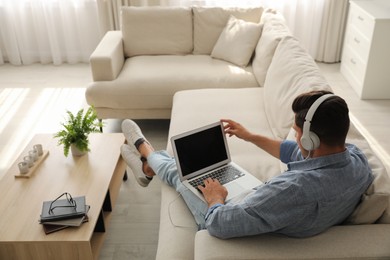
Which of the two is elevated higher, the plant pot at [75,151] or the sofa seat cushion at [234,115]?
the sofa seat cushion at [234,115]

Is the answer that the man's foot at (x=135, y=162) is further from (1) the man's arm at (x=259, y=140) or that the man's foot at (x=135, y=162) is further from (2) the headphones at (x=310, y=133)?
(2) the headphones at (x=310, y=133)

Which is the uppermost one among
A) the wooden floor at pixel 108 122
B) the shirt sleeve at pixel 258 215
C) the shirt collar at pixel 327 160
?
the shirt collar at pixel 327 160

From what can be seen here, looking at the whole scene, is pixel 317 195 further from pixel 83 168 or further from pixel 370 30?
pixel 370 30

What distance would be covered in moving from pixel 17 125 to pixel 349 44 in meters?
3.05

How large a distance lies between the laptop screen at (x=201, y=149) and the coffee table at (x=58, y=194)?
0.44 meters

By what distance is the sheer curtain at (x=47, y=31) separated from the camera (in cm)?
454

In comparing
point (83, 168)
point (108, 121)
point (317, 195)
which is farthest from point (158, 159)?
point (108, 121)

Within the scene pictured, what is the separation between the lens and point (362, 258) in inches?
51.5

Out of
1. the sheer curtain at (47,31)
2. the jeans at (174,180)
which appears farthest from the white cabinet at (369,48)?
the sheer curtain at (47,31)

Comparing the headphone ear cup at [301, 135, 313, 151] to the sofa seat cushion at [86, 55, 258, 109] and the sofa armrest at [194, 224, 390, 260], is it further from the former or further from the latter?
the sofa seat cushion at [86, 55, 258, 109]

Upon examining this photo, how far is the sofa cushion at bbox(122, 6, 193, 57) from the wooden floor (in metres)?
0.65

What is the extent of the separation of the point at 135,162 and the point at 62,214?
1.86 ft

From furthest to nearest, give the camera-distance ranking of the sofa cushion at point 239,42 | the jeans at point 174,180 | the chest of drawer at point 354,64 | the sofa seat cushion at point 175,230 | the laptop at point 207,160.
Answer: the chest of drawer at point 354,64 → the sofa cushion at point 239,42 → the laptop at point 207,160 → the jeans at point 174,180 → the sofa seat cushion at point 175,230

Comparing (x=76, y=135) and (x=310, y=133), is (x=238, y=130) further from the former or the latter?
(x=76, y=135)
